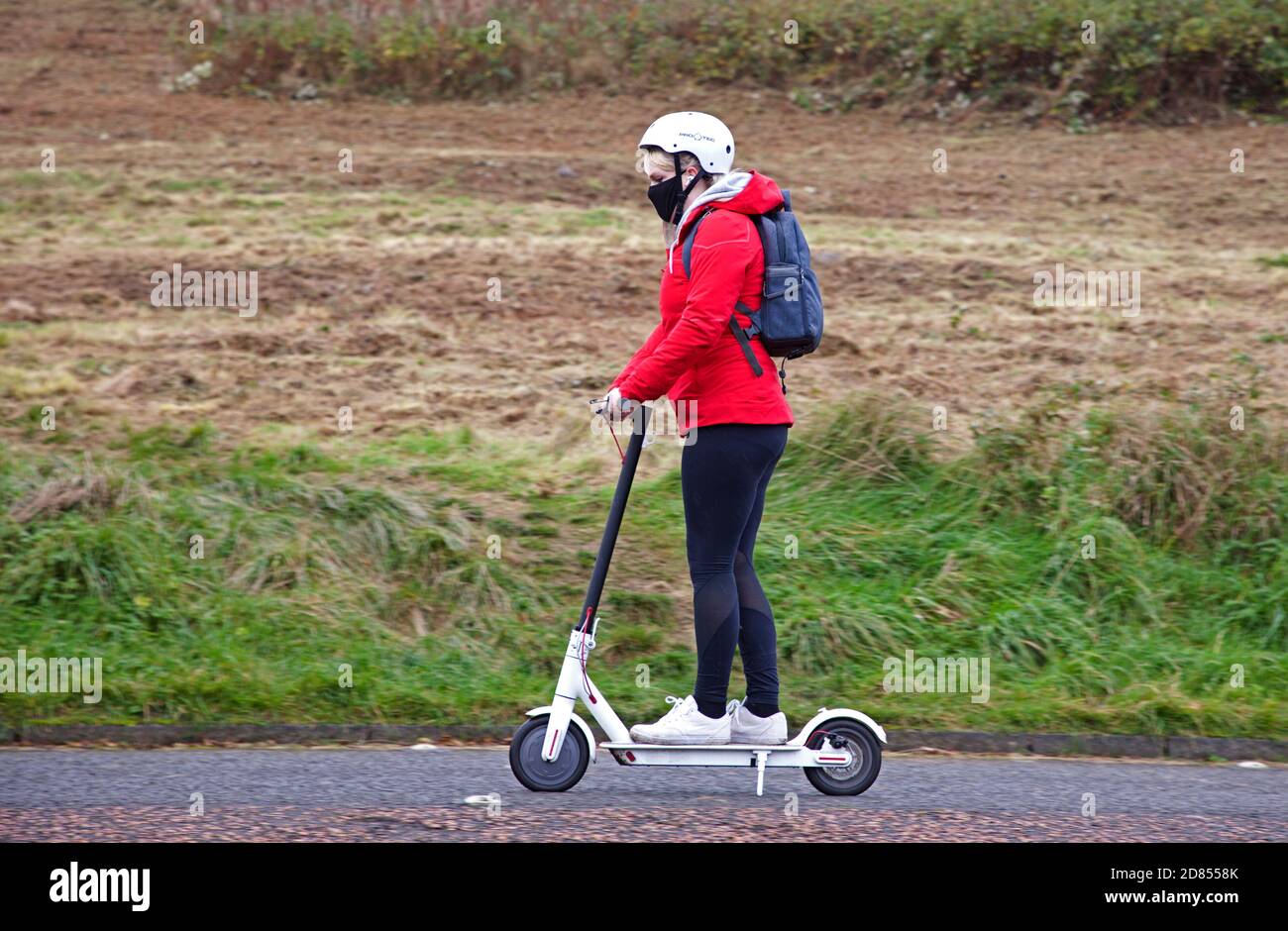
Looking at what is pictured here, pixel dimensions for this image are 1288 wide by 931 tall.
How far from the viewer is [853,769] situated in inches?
216

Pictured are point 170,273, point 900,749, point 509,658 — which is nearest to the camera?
point 900,749

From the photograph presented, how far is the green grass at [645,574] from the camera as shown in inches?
275

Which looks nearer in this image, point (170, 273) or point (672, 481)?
point (672, 481)

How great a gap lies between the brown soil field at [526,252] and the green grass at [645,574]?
2.36 feet

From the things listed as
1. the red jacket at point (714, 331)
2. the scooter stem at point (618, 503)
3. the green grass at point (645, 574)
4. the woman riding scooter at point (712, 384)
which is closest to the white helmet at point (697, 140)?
the woman riding scooter at point (712, 384)

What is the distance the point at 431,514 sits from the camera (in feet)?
27.1

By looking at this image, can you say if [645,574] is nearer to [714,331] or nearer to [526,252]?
[714,331]

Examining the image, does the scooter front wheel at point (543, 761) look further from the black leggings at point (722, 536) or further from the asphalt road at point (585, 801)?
the black leggings at point (722, 536)

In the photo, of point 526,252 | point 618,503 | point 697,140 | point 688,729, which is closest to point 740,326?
point 697,140

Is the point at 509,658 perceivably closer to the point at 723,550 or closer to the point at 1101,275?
the point at 723,550

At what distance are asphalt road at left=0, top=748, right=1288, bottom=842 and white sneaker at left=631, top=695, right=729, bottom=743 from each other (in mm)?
226

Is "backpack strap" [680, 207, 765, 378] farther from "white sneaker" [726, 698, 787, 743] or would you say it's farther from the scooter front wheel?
the scooter front wheel

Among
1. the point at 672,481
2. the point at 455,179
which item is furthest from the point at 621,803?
the point at 455,179

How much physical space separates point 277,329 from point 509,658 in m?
4.67
